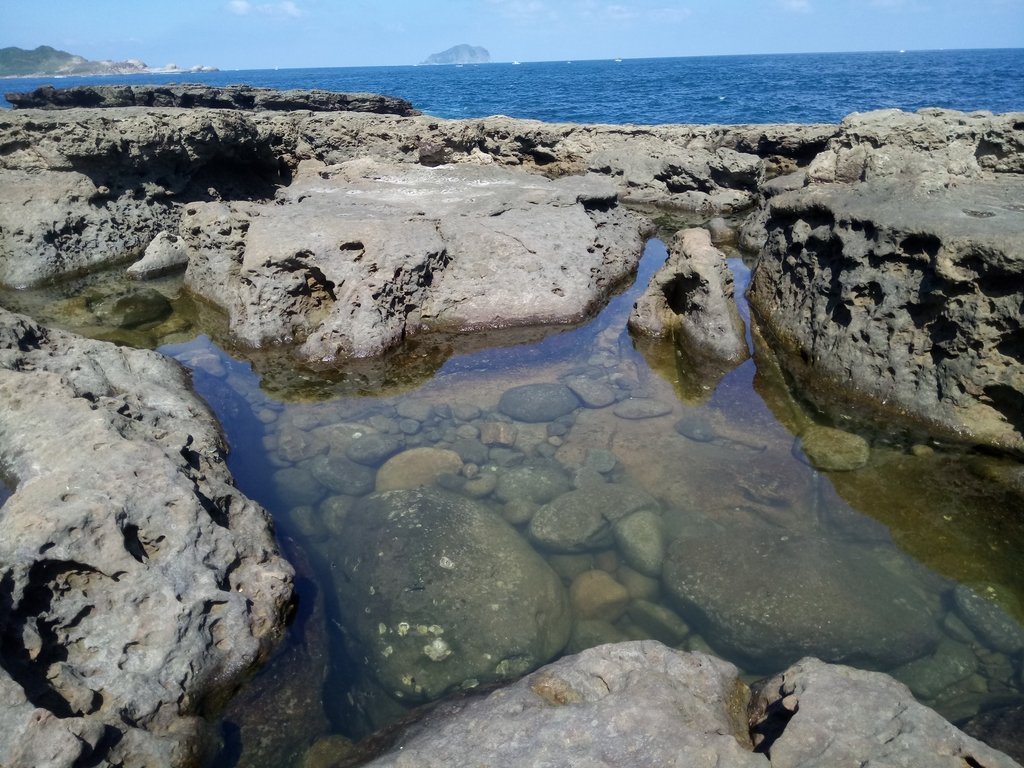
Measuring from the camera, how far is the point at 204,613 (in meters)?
3.09

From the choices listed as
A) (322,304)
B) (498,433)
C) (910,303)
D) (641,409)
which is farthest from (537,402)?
(910,303)

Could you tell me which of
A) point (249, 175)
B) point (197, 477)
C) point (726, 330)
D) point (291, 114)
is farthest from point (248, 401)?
point (291, 114)

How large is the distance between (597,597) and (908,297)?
3.82m

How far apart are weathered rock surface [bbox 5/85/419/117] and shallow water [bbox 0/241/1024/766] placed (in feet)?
70.1

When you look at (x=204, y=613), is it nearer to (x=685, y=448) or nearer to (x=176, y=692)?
(x=176, y=692)

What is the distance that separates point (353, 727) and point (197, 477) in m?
1.66

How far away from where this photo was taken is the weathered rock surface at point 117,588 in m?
2.57

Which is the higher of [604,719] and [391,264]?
[391,264]

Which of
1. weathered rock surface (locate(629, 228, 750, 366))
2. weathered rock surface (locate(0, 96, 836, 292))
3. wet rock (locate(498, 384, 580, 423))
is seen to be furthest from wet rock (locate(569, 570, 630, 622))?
weathered rock surface (locate(0, 96, 836, 292))

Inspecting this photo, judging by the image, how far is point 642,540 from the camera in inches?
163

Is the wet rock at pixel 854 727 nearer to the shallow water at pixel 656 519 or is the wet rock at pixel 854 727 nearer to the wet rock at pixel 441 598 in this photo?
the shallow water at pixel 656 519

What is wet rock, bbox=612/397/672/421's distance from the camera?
18.2 ft

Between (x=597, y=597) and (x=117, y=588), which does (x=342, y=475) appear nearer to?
(x=117, y=588)

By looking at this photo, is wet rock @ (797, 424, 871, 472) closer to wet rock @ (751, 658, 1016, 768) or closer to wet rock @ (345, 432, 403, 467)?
wet rock @ (751, 658, 1016, 768)
